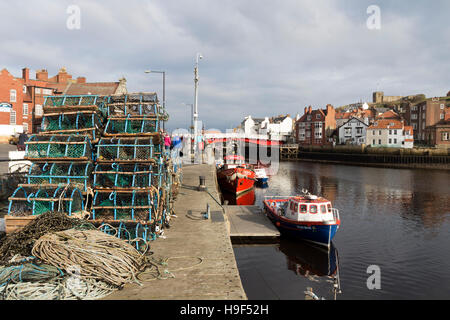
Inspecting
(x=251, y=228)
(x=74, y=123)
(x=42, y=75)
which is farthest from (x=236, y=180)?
(x=42, y=75)

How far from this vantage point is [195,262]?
956 cm

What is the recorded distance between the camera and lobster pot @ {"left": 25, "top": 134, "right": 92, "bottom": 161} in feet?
37.7

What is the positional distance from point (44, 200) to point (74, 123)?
147 inches

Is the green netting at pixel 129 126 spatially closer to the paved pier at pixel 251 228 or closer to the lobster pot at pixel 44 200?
the lobster pot at pixel 44 200

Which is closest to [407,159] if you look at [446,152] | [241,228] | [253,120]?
[446,152]

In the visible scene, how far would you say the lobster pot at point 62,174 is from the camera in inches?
442

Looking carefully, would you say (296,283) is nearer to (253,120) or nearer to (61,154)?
(61,154)

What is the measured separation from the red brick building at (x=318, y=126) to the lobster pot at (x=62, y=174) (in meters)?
84.1

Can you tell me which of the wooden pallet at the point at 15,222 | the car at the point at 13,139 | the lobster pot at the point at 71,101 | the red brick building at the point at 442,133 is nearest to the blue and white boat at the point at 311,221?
the lobster pot at the point at 71,101

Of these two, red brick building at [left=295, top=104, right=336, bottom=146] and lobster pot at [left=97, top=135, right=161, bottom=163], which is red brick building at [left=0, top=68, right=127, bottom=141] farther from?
red brick building at [left=295, top=104, right=336, bottom=146]

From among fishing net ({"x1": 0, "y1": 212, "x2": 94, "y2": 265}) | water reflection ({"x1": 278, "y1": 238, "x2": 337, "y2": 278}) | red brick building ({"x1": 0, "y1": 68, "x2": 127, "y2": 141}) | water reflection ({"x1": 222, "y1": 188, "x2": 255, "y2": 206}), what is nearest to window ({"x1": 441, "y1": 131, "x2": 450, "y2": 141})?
water reflection ({"x1": 222, "y1": 188, "x2": 255, "y2": 206})

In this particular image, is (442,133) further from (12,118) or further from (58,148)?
(12,118)

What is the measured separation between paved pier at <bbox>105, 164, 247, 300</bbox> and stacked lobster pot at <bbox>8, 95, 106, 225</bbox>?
3.27 metres
